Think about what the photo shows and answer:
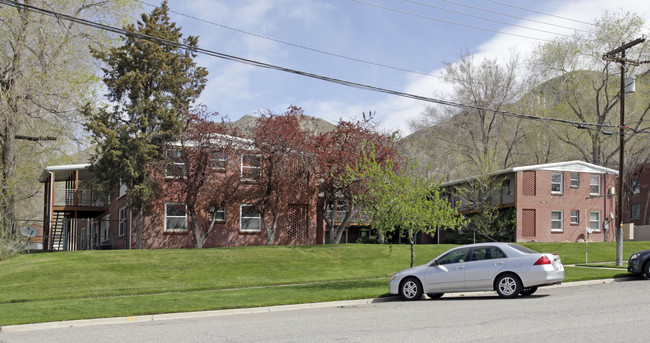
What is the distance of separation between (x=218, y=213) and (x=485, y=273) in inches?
861

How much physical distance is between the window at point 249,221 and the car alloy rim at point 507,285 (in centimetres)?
2176

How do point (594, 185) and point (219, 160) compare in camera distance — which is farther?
point (594, 185)

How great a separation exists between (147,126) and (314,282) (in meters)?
13.6

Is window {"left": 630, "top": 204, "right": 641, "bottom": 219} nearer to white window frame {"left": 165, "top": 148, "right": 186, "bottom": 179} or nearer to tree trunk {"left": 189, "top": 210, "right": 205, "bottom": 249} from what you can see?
tree trunk {"left": 189, "top": 210, "right": 205, "bottom": 249}

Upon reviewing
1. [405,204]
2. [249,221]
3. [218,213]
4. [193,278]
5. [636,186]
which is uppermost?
[636,186]

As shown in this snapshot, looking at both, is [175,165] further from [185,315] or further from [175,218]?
[185,315]

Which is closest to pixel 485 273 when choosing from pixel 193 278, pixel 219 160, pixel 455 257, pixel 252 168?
pixel 455 257

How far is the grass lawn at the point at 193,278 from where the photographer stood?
16.8m

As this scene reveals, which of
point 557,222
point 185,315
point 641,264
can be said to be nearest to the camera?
point 185,315

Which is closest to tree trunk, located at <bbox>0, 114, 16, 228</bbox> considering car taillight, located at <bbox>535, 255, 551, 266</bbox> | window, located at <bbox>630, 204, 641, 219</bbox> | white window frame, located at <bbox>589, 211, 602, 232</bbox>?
car taillight, located at <bbox>535, 255, 551, 266</bbox>

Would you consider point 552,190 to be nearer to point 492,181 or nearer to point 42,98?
point 492,181

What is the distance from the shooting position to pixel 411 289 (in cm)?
1695

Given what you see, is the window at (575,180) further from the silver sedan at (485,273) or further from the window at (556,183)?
the silver sedan at (485,273)

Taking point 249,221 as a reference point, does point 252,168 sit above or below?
above
